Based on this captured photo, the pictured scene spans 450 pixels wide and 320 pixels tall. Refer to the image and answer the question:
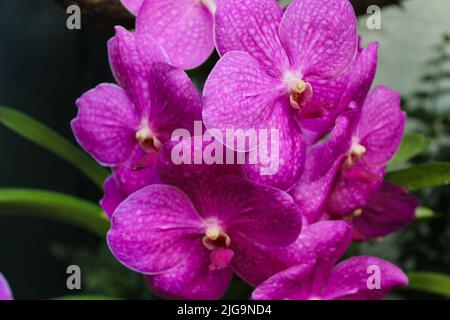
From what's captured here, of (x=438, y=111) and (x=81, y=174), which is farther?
(x=438, y=111)

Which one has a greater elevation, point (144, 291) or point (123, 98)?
point (123, 98)

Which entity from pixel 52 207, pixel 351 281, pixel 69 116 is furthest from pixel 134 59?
pixel 69 116

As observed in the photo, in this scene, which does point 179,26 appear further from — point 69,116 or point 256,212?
point 69,116

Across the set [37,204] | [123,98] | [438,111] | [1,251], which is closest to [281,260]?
[123,98]

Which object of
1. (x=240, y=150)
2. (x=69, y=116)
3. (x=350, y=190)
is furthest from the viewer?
(x=69, y=116)

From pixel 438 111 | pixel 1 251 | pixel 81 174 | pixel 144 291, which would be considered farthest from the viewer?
pixel 438 111

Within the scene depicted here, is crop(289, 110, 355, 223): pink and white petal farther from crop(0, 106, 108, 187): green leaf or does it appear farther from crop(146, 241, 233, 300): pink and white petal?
crop(0, 106, 108, 187): green leaf

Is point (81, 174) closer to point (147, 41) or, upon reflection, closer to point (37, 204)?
point (37, 204)

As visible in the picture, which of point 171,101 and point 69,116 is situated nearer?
point 171,101
